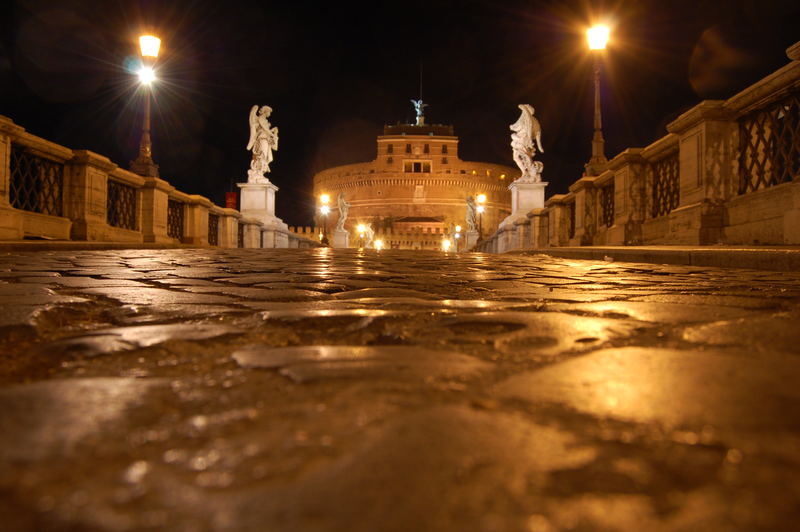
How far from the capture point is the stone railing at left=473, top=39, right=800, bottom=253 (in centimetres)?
649

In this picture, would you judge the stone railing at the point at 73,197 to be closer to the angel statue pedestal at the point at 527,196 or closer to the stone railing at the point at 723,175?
the stone railing at the point at 723,175

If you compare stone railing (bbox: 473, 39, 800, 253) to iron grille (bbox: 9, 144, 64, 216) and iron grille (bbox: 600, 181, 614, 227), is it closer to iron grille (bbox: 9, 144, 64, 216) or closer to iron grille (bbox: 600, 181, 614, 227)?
iron grille (bbox: 600, 181, 614, 227)

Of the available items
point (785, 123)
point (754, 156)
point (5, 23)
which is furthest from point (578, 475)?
point (5, 23)

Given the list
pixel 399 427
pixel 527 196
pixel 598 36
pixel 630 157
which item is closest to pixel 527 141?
pixel 527 196

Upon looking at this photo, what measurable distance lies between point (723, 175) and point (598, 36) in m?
6.98

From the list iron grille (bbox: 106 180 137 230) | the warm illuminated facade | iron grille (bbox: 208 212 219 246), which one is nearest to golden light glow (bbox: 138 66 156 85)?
iron grille (bbox: 106 180 137 230)

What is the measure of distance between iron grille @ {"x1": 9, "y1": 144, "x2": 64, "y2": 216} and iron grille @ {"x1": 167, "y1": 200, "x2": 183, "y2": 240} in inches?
181

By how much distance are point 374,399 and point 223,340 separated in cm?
72

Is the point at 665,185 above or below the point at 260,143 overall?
below

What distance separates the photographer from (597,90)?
1429 cm

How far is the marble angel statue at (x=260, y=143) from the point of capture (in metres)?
22.8

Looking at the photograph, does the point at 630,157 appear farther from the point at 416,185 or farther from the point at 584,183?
the point at 416,185

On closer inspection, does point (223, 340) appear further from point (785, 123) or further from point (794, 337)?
point (785, 123)

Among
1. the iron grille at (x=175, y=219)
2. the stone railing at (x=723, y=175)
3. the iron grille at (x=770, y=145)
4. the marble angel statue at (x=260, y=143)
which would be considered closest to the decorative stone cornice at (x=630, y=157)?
the stone railing at (x=723, y=175)
